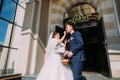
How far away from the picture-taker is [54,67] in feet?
8.58

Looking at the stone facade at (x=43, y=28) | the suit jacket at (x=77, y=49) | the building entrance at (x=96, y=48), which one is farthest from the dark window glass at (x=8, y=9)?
the suit jacket at (x=77, y=49)

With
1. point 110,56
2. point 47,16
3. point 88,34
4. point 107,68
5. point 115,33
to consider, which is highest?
point 47,16

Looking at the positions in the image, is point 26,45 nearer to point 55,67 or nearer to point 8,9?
point 8,9

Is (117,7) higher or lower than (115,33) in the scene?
higher

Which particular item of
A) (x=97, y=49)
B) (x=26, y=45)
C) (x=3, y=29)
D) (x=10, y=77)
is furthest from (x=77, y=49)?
(x=3, y=29)

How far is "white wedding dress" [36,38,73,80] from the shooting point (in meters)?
2.51

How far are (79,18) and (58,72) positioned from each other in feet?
10.2

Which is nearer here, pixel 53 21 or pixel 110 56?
pixel 110 56

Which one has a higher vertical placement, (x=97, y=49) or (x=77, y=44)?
(x=97, y=49)

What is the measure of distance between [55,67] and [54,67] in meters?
0.03

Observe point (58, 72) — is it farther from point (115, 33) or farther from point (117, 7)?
point (117, 7)

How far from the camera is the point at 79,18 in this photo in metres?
5.00

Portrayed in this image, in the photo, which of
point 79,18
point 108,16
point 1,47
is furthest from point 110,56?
point 1,47

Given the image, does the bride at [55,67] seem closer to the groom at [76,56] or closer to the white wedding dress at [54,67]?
the white wedding dress at [54,67]
